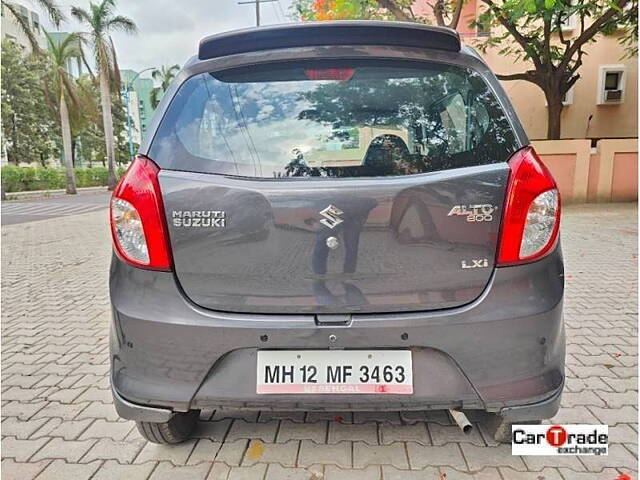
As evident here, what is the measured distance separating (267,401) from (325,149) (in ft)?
3.05

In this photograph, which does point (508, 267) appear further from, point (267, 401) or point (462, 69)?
point (267, 401)

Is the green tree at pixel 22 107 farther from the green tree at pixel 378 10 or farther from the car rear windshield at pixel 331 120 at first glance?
the car rear windshield at pixel 331 120

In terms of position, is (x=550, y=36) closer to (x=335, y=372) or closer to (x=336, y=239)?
(x=336, y=239)

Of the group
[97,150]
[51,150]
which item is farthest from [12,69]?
[97,150]

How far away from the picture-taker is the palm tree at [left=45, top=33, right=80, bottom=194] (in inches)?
849

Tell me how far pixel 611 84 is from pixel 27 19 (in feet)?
72.5

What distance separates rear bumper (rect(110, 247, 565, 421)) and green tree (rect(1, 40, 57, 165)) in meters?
29.4

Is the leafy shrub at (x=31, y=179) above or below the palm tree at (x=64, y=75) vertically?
below

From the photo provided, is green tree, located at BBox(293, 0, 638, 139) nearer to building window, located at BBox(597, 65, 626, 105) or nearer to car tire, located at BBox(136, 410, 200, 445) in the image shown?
building window, located at BBox(597, 65, 626, 105)

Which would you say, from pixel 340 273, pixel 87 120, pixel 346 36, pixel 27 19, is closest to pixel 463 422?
pixel 340 273

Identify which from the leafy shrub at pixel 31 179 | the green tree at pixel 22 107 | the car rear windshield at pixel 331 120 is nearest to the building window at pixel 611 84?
the car rear windshield at pixel 331 120

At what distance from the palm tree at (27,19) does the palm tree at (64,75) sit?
275 centimetres

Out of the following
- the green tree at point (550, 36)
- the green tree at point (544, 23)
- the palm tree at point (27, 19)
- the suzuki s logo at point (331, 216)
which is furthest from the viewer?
the palm tree at point (27, 19)

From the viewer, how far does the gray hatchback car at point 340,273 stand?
1.54 metres
